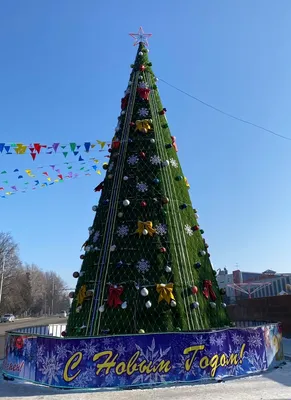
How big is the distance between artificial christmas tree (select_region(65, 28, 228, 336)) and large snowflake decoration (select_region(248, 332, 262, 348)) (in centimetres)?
125

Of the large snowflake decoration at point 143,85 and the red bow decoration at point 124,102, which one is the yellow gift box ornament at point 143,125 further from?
the large snowflake decoration at point 143,85

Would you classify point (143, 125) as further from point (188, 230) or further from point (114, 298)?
point (114, 298)

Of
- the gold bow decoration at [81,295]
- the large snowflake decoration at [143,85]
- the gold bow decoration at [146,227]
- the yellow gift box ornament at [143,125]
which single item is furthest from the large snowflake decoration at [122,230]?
the large snowflake decoration at [143,85]

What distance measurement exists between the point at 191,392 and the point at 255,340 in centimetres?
226

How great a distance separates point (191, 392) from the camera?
667cm

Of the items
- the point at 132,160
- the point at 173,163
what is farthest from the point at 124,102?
the point at 173,163

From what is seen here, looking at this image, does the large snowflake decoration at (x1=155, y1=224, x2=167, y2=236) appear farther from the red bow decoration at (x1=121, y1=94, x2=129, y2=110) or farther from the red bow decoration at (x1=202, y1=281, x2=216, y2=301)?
the red bow decoration at (x1=121, y1=94, x2=129, y2=110)

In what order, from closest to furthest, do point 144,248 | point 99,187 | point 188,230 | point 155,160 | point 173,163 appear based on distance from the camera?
point 144,248
point 188,230
point 155,160
point 173,163
point 99,187

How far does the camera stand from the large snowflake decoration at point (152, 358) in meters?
7.12

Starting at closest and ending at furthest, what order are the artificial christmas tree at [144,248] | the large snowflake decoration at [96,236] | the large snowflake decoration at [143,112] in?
the artificial christmas tree at [144,248]
the large snowflake decoration at [96,236]
the large snowflake decoration at [143,112]

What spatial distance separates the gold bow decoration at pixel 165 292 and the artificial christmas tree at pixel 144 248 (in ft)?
0.07

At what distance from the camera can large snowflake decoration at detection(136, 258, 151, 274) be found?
9.25m

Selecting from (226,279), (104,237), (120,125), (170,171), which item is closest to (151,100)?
(120,125)

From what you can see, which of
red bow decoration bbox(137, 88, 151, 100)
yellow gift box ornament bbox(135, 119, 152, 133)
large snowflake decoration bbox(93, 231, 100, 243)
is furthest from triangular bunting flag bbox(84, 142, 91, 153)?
large snowflake decoration bbox(93, 231, 100, 243)
